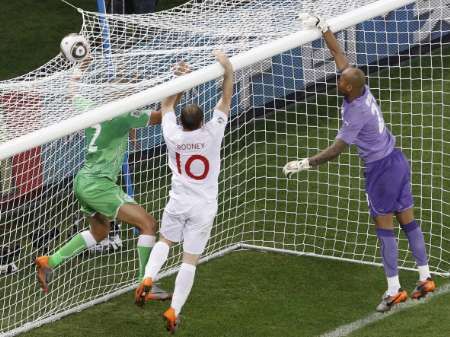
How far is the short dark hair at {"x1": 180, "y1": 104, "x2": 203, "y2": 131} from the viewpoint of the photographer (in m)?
9.46

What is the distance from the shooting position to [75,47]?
408 inches

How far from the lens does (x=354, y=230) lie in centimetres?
1176

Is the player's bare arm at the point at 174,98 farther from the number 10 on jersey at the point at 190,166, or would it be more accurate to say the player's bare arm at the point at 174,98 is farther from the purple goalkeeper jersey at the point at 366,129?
the purple goalkeeper jersey at the point at 366,129

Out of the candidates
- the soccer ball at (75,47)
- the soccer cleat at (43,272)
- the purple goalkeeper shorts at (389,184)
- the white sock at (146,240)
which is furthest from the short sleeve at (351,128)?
the soccer cleat at (43,272)

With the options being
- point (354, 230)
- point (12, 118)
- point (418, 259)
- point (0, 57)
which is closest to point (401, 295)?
point (418, 259)

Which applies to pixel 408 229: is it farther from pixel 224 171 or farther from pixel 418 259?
pixel 224 171

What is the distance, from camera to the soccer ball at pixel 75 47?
10.3 metres

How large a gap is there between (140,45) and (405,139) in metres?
3.39

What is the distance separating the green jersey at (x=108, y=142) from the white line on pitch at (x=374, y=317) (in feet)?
6.96

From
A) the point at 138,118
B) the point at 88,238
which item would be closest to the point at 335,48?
the point at 138,118

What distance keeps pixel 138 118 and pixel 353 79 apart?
171 centimetres

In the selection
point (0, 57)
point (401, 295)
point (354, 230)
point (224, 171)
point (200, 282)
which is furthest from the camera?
point (0, 57)

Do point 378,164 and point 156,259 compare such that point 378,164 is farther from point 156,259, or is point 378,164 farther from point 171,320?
point 171,320

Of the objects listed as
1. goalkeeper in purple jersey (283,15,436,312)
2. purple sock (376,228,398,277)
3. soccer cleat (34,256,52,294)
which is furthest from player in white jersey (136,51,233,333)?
purple sock (376,228,398,277)
